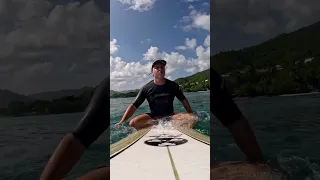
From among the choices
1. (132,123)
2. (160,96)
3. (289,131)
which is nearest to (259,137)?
(289,131)

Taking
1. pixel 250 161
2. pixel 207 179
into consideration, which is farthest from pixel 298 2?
pixel 207 179

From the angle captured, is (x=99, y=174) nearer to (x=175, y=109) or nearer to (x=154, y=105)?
(x=154, y=105)

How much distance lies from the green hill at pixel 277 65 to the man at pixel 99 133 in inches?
7.2

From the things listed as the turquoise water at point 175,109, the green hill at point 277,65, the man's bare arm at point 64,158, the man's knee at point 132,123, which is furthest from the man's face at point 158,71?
the man's bare arm at point 64,158

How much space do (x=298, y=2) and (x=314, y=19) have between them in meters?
0.21

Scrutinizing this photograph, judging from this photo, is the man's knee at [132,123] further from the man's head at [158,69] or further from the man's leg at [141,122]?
the man's head at [158,69]

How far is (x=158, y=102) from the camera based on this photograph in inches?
151

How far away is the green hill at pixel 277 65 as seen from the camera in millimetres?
2867

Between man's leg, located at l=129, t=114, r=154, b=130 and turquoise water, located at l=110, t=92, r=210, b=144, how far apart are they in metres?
0.05

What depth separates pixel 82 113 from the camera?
320cm

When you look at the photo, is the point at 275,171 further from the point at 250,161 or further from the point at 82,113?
the point at 82,113

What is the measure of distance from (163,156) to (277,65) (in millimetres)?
1558

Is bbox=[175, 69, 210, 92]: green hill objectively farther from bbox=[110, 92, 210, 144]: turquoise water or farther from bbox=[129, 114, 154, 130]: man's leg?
bbox=[129, 114, 154, 130]: man's leg

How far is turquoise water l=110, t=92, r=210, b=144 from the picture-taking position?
3588 mm
